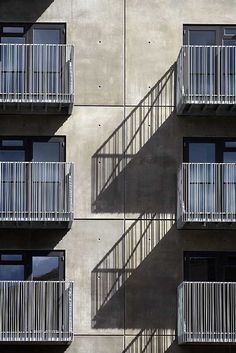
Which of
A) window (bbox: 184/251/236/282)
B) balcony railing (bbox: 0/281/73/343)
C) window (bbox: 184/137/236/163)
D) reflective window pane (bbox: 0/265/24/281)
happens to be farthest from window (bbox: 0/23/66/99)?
window (bbox: 184/251/236/282)

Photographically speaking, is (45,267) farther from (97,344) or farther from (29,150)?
(29,150)

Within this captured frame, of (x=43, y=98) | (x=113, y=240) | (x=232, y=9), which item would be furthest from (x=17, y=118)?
(x=232, y=9)

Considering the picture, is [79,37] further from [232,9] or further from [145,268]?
[145,268]

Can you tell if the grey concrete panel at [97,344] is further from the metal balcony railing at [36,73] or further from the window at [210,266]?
the metal balcony railing at [36,73]

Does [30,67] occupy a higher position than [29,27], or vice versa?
[29,27]

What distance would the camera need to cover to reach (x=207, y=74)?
32.8 m

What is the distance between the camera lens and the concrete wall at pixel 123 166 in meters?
32.7

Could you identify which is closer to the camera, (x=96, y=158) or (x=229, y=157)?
(x=96, y=158)

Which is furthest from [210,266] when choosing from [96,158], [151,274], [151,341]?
[96,158]

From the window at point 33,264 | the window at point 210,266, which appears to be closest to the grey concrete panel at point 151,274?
the window at point 210,266

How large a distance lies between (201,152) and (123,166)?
1954mm

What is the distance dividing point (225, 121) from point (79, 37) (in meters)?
4.17

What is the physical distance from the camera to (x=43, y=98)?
107ft

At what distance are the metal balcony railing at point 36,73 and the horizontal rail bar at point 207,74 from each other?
273 cm
